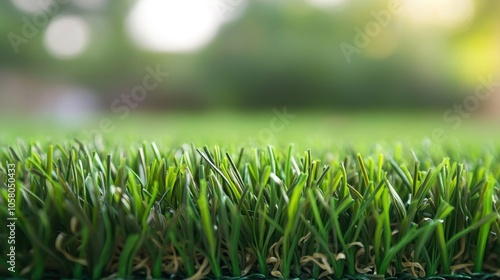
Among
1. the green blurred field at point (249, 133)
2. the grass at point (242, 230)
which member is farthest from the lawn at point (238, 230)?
the green blurred field at point (249, 133)

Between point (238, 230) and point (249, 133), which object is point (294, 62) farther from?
point (238, 230)

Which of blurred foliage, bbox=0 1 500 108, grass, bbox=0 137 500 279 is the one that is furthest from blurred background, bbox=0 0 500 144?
grass, bbox=0 137 500 279

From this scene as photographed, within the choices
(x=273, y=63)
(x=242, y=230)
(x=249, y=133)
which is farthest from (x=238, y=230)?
(x=273, y=63)

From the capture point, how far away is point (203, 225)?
0.53 metres

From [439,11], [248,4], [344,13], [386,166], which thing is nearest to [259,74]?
[248,4]

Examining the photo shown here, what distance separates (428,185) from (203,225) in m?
0.30

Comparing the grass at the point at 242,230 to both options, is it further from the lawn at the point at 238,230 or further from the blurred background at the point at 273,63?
the blurred background at the point at 273,63

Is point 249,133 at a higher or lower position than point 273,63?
lower

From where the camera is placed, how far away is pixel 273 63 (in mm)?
9531

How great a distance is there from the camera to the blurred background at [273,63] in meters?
8.84

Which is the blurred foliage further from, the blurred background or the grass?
the grass

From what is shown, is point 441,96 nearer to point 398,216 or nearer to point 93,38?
point 93,38

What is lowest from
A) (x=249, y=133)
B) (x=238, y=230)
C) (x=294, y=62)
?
(x=238, y=230)

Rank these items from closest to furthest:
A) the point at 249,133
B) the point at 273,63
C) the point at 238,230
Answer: the point at 238,230 < the point at 249,133 < the point at 273,63
